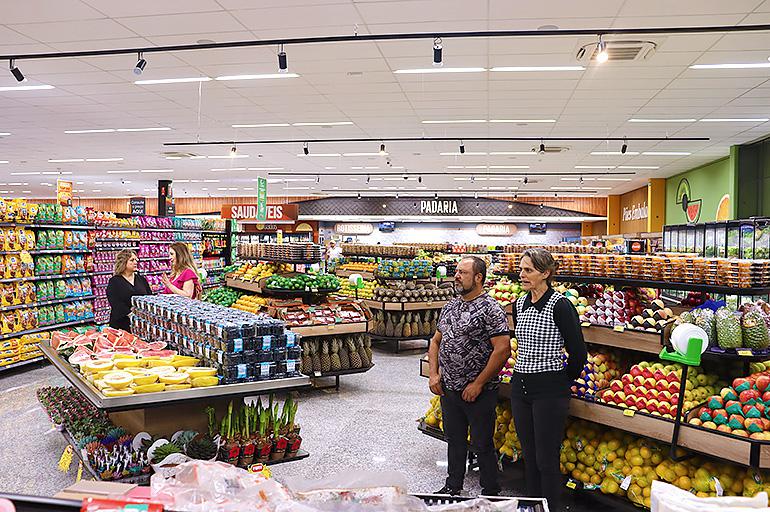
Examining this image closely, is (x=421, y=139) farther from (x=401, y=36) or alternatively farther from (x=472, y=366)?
(x=472, y=366)

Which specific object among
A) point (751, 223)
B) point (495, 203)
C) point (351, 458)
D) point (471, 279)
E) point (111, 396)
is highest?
point (495, 203)

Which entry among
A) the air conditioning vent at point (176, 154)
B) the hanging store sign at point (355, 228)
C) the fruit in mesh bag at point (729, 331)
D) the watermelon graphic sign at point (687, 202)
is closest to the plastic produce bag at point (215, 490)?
the fruit in mesh bag at point (729, 331)

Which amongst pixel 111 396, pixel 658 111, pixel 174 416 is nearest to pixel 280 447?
pixel 174 416

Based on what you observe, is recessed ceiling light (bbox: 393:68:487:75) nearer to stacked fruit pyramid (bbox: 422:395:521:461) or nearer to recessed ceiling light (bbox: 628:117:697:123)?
recessed ceiling light (bbox: 628:117:697:123)

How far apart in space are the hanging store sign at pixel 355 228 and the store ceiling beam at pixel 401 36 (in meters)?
20.9

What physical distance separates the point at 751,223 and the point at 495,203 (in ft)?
59.7

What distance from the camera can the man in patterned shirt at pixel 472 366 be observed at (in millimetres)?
3803

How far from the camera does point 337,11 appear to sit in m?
5.67

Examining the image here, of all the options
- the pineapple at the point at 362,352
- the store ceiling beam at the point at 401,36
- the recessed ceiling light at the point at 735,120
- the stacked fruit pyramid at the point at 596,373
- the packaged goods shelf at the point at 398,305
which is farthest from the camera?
the recessed ceiling light at the point at 735,120

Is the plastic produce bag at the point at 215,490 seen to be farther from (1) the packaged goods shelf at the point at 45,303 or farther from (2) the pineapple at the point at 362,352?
(1) the packaged goods shelf at the point at 45,303

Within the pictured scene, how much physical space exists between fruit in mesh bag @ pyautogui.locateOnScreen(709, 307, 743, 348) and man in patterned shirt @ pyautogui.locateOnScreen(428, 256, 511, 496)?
47.5 inches

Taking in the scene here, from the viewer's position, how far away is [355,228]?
27.9 metres

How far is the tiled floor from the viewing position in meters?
4.43

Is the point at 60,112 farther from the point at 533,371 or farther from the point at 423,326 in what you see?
the point at 533,371
